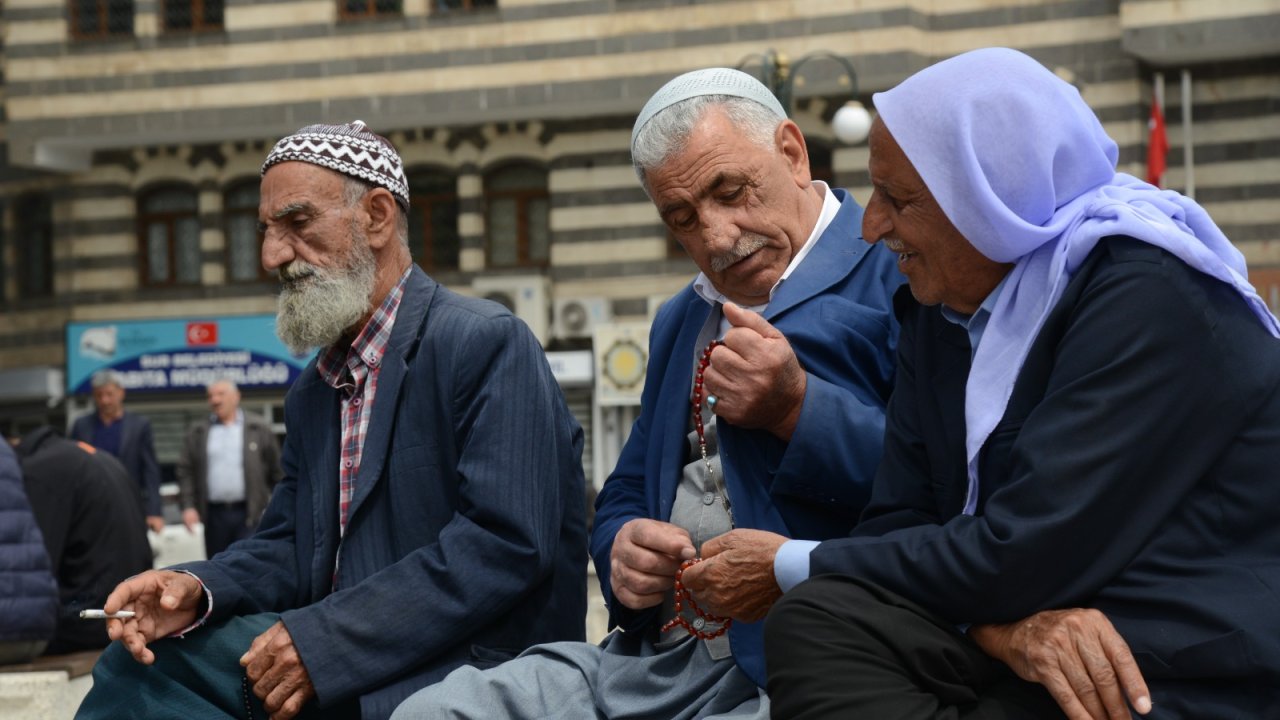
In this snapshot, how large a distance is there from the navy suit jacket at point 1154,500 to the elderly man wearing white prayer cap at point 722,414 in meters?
0.65

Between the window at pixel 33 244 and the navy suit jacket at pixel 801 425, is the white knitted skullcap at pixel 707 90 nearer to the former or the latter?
the navy suit jacket at pixel 801 425

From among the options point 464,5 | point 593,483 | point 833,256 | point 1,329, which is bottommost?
point 593,483

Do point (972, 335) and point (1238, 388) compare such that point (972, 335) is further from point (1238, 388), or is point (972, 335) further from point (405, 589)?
point (405, 589)

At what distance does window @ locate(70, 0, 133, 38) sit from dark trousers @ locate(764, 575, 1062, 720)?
74.6ft

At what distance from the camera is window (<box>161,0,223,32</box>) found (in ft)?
76.3

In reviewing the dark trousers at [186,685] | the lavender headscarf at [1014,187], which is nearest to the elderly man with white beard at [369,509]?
the dark trousers at [186,685]

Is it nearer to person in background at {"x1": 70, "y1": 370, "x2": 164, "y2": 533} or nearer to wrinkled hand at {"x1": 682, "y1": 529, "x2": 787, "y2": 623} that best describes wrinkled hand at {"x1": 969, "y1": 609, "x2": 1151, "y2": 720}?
wrinkled hand at {"x1": 682, "y1": 529, "x2": 787, "y2": 623}

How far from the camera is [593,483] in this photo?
22547 millimetres

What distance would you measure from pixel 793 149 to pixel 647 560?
105 cm

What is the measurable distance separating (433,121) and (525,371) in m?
18.9

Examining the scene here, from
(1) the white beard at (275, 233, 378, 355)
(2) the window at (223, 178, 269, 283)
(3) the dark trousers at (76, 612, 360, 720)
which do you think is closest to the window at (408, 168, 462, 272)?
(2) the window at (223, 178, 269, 283)

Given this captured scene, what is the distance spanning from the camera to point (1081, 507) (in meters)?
2.51

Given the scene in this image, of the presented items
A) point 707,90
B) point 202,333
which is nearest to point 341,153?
point 707,90

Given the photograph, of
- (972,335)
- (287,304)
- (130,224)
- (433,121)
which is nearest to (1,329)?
(130,224)
